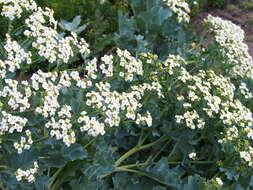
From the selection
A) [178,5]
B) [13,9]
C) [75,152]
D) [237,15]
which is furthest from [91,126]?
[237,15]

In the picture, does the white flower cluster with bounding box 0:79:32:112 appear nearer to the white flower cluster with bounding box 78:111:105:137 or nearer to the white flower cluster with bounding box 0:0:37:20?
the white flower cluster with bounding box 78:111:105:137

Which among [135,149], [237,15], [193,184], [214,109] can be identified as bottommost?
[237,15]

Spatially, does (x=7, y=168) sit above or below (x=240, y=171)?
below

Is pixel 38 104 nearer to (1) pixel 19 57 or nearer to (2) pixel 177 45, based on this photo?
(1) pixel 19 57

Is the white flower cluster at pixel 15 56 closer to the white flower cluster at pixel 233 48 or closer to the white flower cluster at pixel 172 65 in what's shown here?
the white flower cluster at pixel 172 65

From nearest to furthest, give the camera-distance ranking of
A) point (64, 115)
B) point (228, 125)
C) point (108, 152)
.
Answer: point (64, 115) < point (108, 152) < point (228, 125)

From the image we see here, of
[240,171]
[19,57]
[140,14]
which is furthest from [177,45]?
[19,57]

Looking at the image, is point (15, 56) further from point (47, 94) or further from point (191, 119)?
point (191, 119)

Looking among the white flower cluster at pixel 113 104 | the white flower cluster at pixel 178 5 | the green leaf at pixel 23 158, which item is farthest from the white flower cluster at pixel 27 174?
the white flower cluster at pixel 178 5
